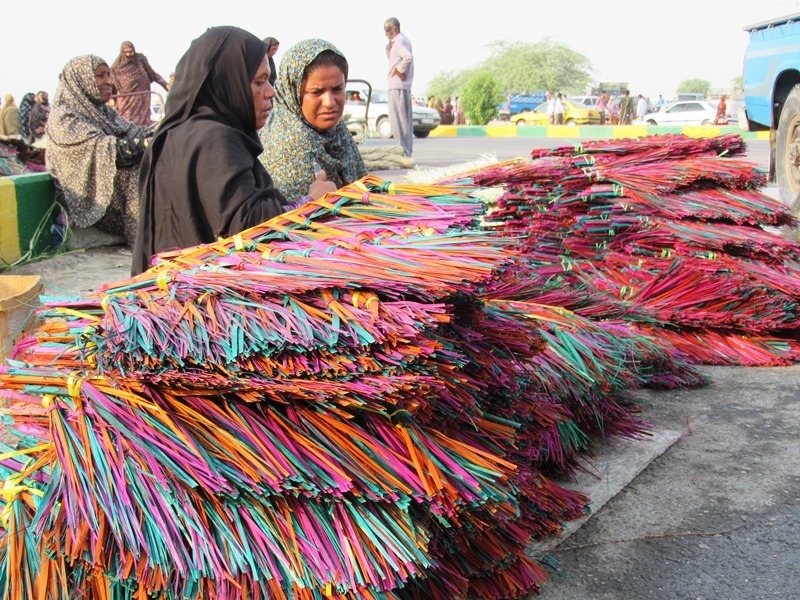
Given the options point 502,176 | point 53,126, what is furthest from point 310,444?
point 53,126

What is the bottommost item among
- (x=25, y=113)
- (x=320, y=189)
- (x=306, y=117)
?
(x=320, y=189)

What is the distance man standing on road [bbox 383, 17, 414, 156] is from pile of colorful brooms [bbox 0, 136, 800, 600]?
30.6 ft

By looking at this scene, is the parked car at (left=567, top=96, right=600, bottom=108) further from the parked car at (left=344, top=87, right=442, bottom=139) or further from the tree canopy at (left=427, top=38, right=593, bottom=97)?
the tree canopy at (left=427, top=38, right=593, bottom=97)

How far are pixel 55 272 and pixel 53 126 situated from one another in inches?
50.8

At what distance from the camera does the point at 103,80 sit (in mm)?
6391

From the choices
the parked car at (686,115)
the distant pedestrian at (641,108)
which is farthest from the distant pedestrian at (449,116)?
the parked car at (686,115)

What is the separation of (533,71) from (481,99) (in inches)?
1463

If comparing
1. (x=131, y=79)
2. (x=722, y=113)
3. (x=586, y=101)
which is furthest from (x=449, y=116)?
(x=131, y=79)

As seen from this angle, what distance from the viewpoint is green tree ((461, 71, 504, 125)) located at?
36.3 meters

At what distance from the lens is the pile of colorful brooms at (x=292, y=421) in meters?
1.68

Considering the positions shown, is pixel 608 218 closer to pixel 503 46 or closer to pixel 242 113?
pixel 242 113

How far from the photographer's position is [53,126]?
20.7 feet

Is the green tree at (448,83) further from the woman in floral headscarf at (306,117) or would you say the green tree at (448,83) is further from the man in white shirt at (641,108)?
the woman in floral headscarf at (306,117)

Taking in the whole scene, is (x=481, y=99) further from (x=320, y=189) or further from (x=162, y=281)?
(x=162, y=281)
